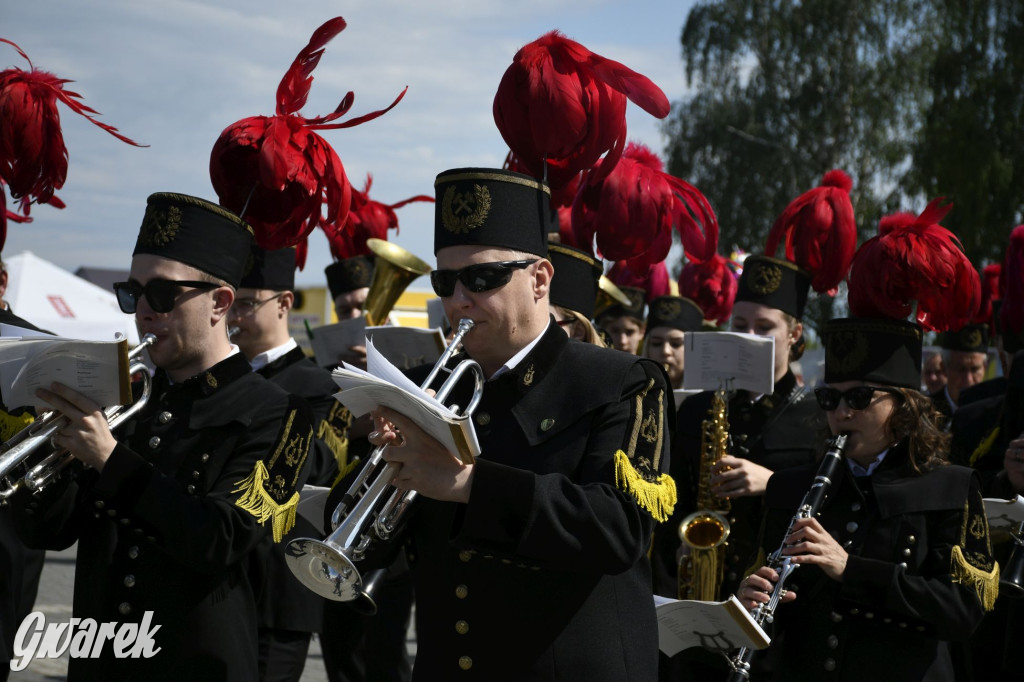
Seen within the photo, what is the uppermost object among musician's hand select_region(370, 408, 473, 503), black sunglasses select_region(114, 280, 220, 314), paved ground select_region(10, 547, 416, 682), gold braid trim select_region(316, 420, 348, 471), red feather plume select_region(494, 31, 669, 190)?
red feather plume select_region(494, 31, 669, 190)

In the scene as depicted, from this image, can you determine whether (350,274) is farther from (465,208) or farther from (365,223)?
(465,208)

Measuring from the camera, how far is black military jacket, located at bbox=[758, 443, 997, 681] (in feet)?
13.7

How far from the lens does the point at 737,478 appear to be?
17.6ft

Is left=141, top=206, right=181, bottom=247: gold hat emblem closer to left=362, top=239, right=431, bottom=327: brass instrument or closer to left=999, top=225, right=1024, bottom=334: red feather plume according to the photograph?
left=362, top=239, right=431, bottom=327: brass instrument

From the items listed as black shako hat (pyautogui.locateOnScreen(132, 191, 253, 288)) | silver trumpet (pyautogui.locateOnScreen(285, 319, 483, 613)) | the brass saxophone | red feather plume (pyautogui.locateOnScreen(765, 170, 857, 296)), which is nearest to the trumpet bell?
silver trumpet (pyautogui.locateOnScreen(285, 319, 483, 613))

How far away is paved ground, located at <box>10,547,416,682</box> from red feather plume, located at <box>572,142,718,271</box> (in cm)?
362

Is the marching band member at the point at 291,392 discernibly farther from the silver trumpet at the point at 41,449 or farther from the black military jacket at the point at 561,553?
the black military jacket at the point at 561,553

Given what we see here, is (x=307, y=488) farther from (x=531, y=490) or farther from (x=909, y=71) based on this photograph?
(x=909, y=71)

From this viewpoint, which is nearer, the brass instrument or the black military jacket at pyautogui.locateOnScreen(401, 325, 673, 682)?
the black military jacket at pyautogui.locateOnScreen(401, 325, 673, 682)

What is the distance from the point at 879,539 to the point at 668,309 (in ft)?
12.5

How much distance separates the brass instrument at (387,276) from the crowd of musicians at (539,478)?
77 cm

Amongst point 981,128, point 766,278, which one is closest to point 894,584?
point 766,278

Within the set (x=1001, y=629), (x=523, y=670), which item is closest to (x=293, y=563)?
(x=523, y=670)

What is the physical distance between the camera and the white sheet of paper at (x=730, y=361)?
5.46m
